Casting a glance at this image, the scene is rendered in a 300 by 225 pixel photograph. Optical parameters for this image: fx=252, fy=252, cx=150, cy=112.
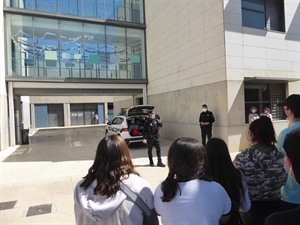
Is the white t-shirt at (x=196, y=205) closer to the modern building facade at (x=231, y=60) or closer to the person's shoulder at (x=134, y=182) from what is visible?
the person's shoulder at (x=134, y=182)

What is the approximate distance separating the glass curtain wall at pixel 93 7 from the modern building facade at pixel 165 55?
0.19 feet

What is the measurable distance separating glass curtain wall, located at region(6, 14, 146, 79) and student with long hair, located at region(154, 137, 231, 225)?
44.7 ft

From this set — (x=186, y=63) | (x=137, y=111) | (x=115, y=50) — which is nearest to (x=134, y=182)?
(x=137, y=111)

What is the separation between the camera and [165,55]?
44.7 feet

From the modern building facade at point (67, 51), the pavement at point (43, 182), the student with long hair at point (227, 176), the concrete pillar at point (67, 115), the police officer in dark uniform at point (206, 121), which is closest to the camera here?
the student with long hair at point (227, 176)

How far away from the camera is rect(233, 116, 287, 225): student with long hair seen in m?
2.19

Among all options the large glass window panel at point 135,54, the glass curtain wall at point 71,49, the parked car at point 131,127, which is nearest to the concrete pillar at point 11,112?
the glass curtain wall at point 71,49

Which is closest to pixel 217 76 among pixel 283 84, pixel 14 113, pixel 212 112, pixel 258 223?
pixel 212 112

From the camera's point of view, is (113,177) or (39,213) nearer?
(113,177)

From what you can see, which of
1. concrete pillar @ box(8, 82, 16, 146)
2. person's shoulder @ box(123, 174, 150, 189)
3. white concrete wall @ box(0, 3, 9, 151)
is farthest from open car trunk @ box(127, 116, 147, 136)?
person's shoulder @ box(123, 174, 150, 189)

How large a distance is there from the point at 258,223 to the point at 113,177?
4.63 ft

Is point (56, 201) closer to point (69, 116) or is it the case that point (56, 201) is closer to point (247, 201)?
point (247, 201)

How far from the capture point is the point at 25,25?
13.7 metres

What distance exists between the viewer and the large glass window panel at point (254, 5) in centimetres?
988
